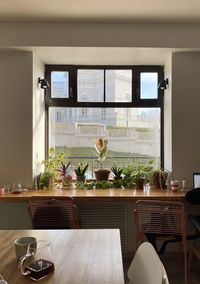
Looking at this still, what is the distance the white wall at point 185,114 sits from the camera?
12.3 ft

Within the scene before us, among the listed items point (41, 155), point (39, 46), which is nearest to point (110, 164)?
point (41, 155)

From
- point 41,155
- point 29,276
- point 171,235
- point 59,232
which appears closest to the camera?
point 29,276

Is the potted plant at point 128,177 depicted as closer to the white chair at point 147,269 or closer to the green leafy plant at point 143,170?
the green leafy plant at point 143,170

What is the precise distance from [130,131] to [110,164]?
0.57 metres

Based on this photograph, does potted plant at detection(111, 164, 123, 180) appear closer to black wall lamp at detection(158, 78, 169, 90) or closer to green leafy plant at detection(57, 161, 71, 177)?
green leafy plant at detection(57, 161, 71, 177)

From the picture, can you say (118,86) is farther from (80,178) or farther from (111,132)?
(80,178)

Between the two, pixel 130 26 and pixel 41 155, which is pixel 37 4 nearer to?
pixel 130 26

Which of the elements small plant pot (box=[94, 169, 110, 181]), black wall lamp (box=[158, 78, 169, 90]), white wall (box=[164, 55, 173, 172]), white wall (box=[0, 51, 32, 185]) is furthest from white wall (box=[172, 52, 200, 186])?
white wall (box=[0, 51, 32, 185])

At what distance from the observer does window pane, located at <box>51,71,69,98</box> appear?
4.25 m

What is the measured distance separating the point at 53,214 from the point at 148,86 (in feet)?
7.68

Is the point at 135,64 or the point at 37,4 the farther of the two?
the point at 135,64

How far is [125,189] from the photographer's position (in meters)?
3.76

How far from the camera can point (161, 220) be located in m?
2.92

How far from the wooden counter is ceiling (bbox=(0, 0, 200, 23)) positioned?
6.70 ft
